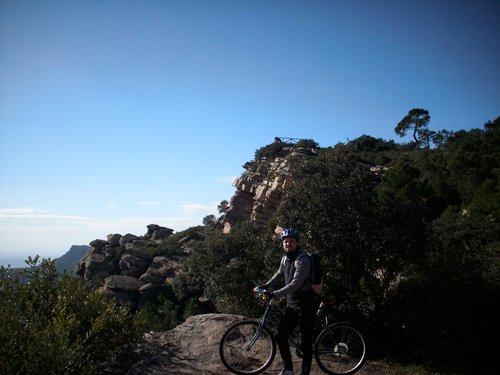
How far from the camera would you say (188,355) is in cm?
721

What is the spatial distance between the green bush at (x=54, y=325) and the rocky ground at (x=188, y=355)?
46cm

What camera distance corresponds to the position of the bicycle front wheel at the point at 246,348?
6.14 meters

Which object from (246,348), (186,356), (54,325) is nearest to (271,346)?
(246,348)

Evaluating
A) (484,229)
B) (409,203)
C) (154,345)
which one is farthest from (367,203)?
(484,229)

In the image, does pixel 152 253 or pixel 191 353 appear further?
pixel 152 253

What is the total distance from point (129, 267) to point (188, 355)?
38789 millimetres

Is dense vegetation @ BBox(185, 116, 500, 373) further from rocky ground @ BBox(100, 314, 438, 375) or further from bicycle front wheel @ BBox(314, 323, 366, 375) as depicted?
bicycle front wheel @ BBox(314, 323, 366, 375)

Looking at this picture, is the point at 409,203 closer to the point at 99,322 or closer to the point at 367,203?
the point at 367,203

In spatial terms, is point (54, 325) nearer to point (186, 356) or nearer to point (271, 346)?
point (186, 356)

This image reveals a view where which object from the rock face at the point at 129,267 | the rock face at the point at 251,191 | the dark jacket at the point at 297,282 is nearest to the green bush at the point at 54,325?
the dark jacket at the point at 297,282

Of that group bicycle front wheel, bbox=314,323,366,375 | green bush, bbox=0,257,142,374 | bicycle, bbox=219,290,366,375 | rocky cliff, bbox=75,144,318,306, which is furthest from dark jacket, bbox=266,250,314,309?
rocky cliff, bbox=75,144,318,306

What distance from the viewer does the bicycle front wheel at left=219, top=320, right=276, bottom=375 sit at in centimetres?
614

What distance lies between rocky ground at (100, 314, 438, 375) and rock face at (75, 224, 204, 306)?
2848 cm

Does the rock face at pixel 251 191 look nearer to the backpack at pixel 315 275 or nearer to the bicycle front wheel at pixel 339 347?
the bicycle front wheel at pixel 339 347
